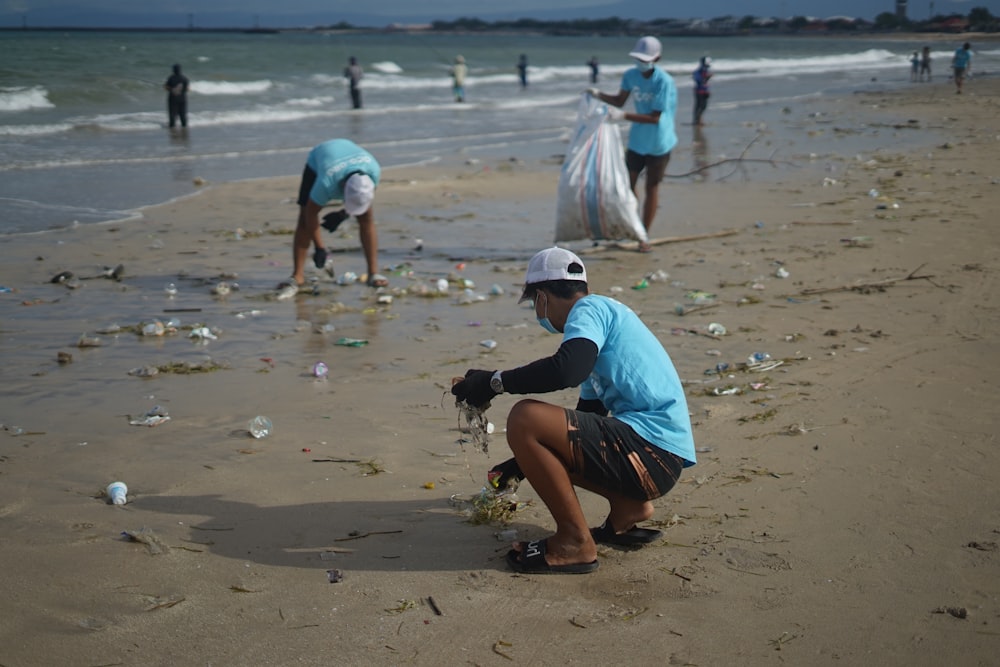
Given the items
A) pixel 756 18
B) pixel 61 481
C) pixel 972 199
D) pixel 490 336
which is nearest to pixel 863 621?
pixel 61 481

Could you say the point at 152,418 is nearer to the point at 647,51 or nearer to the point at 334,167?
the point at 334,167

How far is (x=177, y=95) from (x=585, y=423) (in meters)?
18.6

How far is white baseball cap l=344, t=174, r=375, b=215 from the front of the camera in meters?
6.82

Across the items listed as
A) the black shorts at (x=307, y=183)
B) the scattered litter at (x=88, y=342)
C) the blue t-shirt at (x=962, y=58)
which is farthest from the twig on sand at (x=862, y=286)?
the blue t-shirt at (x=962, y=58)

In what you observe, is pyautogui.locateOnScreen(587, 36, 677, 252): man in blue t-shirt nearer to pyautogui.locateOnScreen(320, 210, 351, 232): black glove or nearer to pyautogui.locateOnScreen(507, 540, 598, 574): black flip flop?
pyautogui.locateOnScreen(320, 210, 351, 232): black glove

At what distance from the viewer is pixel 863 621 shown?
9.66 feet

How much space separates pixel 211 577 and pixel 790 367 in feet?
10.9

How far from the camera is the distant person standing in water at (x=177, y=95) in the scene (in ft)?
63.9

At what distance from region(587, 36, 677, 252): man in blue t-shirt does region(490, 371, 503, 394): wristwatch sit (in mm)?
5179

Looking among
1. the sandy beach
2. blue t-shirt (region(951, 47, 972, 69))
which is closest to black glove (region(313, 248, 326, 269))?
the sandy beach

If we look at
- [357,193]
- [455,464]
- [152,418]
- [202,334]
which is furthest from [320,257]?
[455,464]

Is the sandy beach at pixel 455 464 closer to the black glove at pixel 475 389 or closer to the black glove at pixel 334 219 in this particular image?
the black glove at pixel 334 219

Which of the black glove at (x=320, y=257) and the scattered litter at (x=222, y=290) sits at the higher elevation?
the black glove at (x=320, y=257)

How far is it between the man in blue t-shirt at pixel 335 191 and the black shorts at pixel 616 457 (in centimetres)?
404
